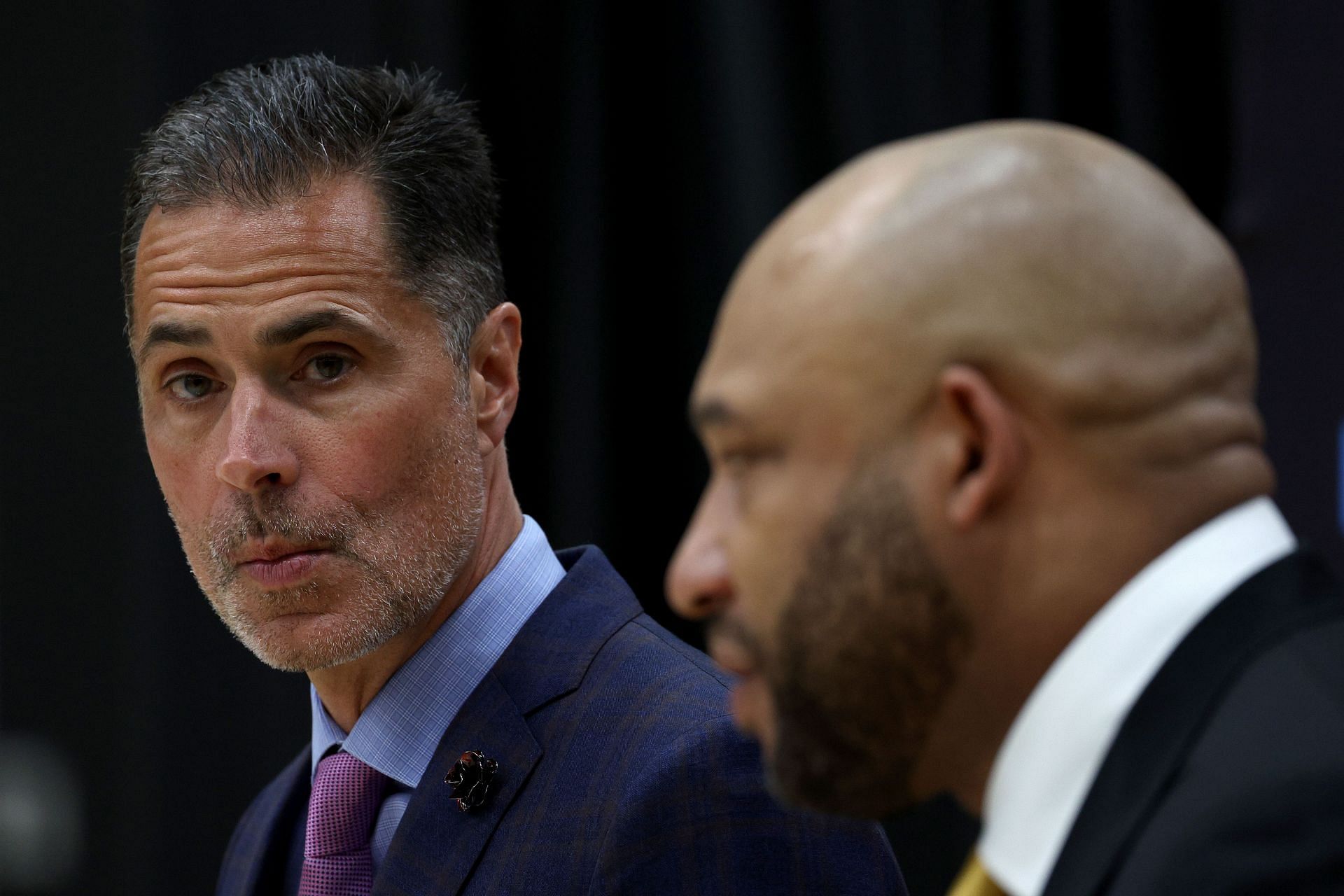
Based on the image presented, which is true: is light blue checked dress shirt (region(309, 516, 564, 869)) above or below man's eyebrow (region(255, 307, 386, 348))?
below

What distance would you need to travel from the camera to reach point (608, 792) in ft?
4.25

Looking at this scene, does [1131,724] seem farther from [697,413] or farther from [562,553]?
[562,553]

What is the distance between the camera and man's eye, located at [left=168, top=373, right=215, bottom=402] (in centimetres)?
150

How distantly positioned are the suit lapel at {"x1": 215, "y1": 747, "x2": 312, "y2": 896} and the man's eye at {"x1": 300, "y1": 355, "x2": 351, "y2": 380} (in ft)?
1.64

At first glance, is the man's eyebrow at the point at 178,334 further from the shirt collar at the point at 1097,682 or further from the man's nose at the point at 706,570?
the shirt collar at the point at 1097,682

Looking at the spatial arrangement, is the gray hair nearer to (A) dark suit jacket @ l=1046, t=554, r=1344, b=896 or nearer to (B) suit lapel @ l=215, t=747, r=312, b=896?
(B) suit lapel @ l=215, t=747, r=312, b=896

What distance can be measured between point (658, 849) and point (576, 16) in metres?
1.71

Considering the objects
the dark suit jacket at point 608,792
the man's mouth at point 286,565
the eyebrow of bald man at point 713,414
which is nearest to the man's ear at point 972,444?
the eyebrow of bald man at point 713,414

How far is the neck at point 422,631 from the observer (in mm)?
1509

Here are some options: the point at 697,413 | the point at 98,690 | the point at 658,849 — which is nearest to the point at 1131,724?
the point at 697,413

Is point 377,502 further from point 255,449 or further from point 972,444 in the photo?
point 972,444

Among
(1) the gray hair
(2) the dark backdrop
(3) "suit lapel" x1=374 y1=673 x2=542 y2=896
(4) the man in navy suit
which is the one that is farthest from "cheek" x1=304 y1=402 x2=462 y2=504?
(2) the dark backdrop

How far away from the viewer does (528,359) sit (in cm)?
262

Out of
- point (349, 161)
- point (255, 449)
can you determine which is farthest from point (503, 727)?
point (349, 161)
